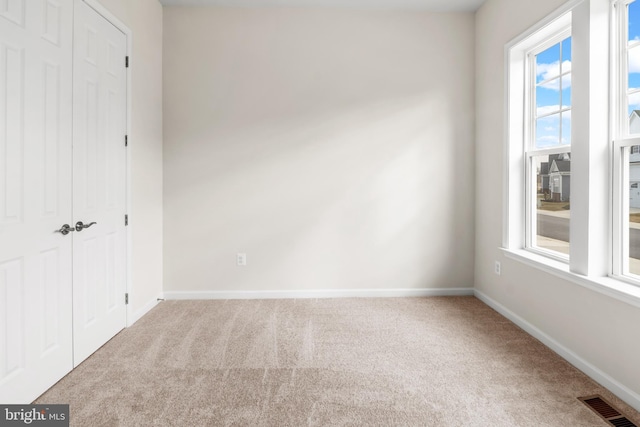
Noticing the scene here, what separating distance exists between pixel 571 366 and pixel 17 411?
324 centimetres

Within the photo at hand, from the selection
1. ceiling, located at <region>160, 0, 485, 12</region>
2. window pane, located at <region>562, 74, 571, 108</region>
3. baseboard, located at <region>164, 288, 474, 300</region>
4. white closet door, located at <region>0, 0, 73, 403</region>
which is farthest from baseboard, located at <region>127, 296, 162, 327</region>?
window pane, located at <region>562, 74, 571, 108</region>

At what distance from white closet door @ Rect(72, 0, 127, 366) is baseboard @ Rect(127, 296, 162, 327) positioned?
0.08m

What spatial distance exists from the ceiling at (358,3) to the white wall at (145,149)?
1.64 ft

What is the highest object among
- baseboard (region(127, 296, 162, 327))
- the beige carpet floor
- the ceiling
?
the ceiling

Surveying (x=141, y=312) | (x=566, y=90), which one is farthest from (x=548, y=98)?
(x=141, y=312)

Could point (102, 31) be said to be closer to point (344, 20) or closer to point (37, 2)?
point (37, 2)

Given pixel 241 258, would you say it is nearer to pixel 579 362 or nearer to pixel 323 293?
pixel 323 293

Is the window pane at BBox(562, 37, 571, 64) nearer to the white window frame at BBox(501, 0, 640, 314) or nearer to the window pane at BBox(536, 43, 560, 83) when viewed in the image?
the window pane at BBox(536, 43, 560, 83)

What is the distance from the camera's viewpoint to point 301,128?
3.82m

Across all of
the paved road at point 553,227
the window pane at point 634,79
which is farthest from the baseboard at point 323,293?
the window pane at point 634,79

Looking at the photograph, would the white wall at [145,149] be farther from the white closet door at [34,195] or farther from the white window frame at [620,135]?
the white window frame at [620,135]

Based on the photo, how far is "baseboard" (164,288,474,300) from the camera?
3.85m

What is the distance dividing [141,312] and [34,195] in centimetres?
167

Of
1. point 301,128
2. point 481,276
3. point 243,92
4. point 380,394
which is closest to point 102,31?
point 243,92
